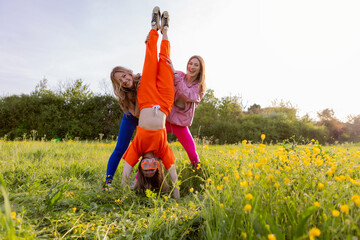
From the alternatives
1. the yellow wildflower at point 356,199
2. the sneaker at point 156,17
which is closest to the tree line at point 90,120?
the sneaker at point 156,17

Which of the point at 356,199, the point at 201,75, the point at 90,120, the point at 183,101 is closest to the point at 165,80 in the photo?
the point at 183,101

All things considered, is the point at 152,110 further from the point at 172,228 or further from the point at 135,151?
the point at 172,228

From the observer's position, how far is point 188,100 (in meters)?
3.70

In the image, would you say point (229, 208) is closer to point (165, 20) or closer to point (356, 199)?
point (356, 199)

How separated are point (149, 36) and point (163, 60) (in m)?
0.50

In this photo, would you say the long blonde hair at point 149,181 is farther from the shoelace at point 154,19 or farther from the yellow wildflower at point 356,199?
the shoelace at point 154,19

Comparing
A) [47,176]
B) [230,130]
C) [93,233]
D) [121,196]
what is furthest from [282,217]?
[230,130]

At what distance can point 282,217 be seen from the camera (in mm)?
1524

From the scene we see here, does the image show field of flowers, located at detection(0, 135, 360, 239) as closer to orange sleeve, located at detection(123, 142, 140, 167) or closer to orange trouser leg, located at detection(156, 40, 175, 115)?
orange sleeve, located at detection(123, 142, 140, 167)

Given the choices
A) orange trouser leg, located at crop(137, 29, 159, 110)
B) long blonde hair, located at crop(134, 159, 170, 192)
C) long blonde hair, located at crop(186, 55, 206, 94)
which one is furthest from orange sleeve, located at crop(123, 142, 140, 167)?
long blonde hair, located at crop(186, 55, 206, 94)

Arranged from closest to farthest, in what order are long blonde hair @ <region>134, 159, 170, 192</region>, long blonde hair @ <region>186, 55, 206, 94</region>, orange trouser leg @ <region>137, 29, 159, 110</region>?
long blonde hair @ <region>134, 159, 170, 192</region> → orange trouser leg @ <region>137, 29, 159, 110</region> → long blonde hair @ <region>186, 55, 206, 94</region>

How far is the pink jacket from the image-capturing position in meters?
3.70

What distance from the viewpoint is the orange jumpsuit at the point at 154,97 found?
3209mm

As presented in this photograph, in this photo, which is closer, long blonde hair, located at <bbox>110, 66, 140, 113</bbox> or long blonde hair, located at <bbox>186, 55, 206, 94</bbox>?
long blonde hair, located at <bbox>110, 66, 140, 113</bbox>
